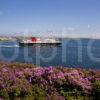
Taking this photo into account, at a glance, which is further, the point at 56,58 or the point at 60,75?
the point at 56,58

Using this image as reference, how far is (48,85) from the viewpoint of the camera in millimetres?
10898

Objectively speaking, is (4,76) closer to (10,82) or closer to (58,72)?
(10,82)

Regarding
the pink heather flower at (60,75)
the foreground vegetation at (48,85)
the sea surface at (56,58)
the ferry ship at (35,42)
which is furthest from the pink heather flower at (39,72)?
the ferry ship at (35,42)

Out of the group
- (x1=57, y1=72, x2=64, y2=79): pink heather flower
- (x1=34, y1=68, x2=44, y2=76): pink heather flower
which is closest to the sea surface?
(x1=34, y1=68, x2=44, y2=76): pink heather flower

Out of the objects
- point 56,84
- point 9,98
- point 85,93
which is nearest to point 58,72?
point 56,84

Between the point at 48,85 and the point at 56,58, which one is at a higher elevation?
the point at 48,85

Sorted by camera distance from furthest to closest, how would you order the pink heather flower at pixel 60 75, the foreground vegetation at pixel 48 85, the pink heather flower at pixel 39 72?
1. the pink heather flower at pixel 39 72
2. the pink heather flower at pixel 60 75
3. the foreground vegetation at pixel 48 85

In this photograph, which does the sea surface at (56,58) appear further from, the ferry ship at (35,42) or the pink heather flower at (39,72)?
the pink heather flower at (39,72)

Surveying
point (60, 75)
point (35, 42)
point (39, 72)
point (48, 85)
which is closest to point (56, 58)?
point (35, 42)

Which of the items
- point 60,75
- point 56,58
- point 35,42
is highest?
point 60,75

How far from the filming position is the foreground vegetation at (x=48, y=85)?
1020cm

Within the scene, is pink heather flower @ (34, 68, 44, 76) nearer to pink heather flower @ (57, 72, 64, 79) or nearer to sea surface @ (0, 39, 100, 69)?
pink heather flower @ (57, 72, 64, 79)

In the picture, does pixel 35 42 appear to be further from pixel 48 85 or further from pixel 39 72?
pixel 48 85

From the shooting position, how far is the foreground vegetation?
33.5 feet
